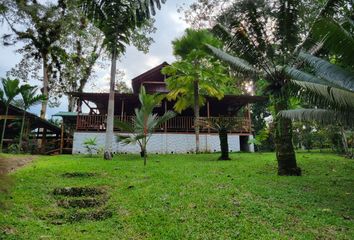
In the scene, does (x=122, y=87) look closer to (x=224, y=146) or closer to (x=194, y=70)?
(x=194, y=70)

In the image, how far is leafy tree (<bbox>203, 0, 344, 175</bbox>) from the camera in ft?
27.5

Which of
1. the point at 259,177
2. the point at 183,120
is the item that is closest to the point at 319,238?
the point at 259,177

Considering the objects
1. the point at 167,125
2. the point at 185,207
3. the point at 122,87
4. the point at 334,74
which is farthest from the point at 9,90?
the point at 122,87

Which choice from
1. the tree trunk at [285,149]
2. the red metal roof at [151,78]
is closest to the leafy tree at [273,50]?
the tree trunk at [285,149]

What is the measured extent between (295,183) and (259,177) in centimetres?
101

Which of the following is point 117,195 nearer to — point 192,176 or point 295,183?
point 192,176

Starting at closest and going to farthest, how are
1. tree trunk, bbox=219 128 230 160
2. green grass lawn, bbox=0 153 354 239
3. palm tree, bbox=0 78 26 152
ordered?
green grass lawn, bbox=0 153 354 239 → tree trunk, bbox=219 128 230 160 → palm tree, bbox=0 78 26 152

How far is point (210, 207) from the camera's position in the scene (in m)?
5.49

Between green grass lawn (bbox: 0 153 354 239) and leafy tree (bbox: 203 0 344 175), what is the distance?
1104 millimetres

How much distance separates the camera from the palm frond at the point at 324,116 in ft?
18.7

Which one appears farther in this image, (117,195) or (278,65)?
(278,65)

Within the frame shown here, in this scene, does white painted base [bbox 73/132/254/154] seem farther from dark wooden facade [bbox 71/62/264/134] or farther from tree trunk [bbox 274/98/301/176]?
tree trunk [bbox 274/98/301/176]

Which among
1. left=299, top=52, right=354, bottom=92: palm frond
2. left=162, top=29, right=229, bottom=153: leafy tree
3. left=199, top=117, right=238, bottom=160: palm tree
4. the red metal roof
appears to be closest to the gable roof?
the red metal roof

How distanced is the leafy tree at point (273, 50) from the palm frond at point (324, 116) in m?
1.77
